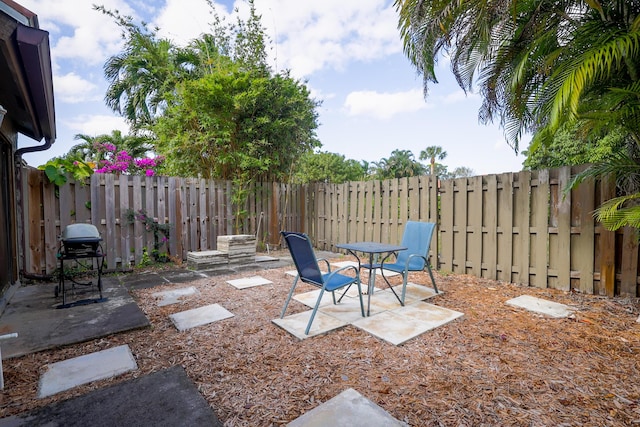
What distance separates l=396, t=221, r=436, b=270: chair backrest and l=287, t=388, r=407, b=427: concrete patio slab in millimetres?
2215

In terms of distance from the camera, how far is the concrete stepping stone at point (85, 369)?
1838 millimetres

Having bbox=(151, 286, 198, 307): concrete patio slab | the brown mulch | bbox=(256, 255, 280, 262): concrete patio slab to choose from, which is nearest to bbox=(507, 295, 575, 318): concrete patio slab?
the brown mulch

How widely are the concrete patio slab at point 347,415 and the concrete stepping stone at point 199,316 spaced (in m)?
1.66

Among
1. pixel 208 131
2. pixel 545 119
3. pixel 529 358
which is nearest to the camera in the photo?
pixel 529 358

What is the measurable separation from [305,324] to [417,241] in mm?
1922

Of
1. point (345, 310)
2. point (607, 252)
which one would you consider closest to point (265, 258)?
point (345, 310)

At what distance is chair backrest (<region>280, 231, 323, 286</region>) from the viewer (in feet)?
8.89

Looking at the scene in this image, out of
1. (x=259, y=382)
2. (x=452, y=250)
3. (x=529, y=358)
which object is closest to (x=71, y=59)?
(x=259, y=382)

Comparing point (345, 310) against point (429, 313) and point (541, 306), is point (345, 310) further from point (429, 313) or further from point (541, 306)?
point (541, 306)

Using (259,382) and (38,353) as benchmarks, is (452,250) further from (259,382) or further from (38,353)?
(38,353)

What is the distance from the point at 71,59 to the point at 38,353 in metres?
7.30

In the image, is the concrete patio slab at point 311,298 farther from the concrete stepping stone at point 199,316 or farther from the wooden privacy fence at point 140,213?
the wooden privacy fence at point 140,213

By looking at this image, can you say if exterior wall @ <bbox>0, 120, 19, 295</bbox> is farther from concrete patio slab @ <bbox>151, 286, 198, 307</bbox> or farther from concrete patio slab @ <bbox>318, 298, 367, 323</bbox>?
concrete patio slab @ <bbox>318, 298, 367, 323</bbox>

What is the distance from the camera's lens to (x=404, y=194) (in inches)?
219
